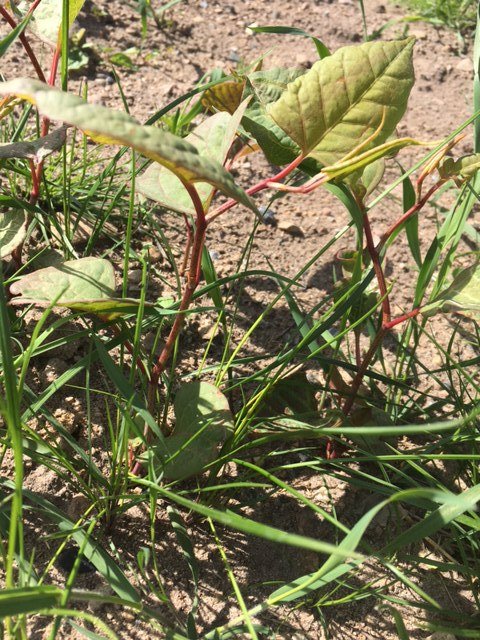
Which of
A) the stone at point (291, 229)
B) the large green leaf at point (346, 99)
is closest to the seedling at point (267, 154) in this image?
the large green leaf at point (346, 99)

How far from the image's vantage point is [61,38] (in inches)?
49.3

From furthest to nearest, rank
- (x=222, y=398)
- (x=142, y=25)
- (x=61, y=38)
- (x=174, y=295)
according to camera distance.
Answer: (x=142, y=25)
(x=174, y=295)
(x=61, y=38)
(x=222, y=398)

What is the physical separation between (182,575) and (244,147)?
2.66 feet

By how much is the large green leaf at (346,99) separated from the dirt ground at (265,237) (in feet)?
1.95

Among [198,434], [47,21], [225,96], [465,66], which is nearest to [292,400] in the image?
[198,434]

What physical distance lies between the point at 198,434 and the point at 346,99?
0.52 m

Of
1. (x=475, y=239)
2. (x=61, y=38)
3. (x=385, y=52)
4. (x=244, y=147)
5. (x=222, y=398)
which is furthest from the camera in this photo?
(x=475, y=239)

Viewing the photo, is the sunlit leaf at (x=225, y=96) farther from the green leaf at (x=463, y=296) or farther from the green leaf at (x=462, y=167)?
the green leaf at (x=463, y=296)

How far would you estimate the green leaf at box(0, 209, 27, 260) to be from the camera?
4.04 feet

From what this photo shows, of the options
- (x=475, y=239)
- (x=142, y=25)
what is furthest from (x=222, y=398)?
(x=142, y=25)

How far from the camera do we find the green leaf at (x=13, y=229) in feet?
4.04

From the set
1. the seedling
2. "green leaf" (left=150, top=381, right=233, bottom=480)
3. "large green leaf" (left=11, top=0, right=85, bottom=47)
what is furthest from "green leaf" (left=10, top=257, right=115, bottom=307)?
"large green leaf" (left=11, top=0, right=85, bottom=47)

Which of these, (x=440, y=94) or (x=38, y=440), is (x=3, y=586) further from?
(x=440, y=94)

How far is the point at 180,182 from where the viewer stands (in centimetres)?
102
